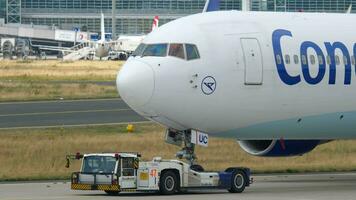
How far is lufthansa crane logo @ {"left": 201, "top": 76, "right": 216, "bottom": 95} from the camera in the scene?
30891mm

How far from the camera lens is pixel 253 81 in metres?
31.6

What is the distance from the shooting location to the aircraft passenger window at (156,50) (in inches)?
1225

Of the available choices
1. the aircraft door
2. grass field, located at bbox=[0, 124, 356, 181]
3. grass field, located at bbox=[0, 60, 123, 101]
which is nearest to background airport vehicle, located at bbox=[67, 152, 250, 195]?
the aircraft door

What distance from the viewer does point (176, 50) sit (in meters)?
31.2

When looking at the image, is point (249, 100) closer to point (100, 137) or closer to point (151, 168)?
point (151, 168)

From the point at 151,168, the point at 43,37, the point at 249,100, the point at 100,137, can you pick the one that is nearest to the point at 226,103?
the point at 249,100

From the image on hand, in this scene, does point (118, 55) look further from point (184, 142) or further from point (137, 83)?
point (137, 83)

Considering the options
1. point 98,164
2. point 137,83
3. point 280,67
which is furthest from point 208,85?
point 98,164

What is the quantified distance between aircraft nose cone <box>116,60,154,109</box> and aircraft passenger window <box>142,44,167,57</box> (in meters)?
0.52

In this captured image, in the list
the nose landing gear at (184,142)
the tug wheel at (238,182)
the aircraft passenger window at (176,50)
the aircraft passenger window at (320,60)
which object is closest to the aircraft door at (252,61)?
the aircraft passenger window at (176,50)

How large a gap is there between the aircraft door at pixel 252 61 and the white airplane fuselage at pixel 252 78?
0.03 meters

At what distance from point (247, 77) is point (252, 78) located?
15 centimetres

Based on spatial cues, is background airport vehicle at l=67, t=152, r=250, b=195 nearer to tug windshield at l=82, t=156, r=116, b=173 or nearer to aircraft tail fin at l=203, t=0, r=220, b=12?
tug windshield at l=82, t=156, r=116, b=173

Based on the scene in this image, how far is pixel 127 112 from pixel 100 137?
1292 cm
